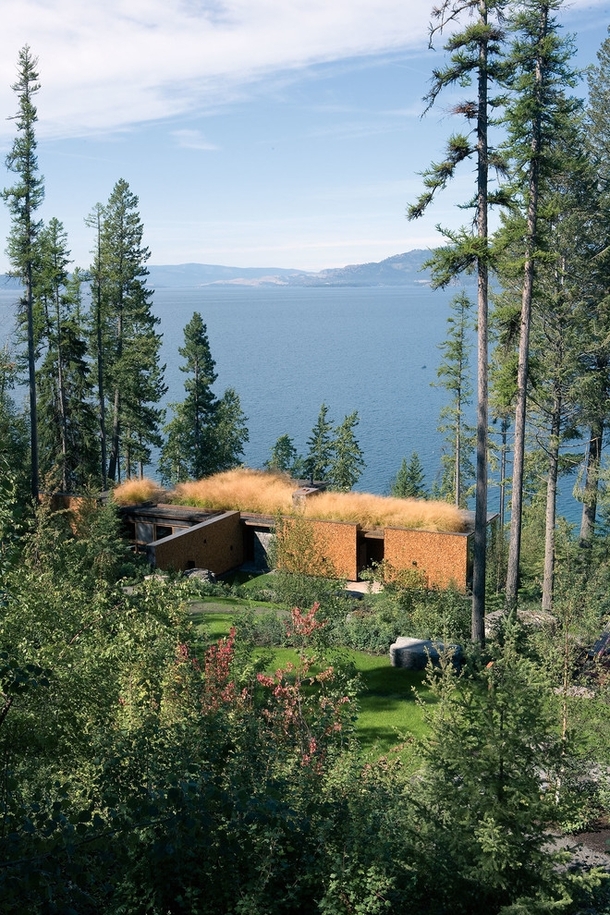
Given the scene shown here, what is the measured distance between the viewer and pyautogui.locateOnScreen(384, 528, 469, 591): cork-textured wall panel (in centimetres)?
2092

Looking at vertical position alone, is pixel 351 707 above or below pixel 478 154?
below

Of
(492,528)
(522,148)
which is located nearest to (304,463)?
(492,528)

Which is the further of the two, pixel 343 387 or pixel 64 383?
pixel 343 387

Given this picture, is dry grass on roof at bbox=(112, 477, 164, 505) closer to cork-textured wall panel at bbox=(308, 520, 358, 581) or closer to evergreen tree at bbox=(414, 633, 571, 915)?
cork-textured wall panel at bbox=(308, 520, 358, 581)

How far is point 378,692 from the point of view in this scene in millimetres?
14250

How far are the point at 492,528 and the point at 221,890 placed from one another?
59.4 feet

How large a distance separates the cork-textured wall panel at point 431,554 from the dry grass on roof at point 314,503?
1.38 feet

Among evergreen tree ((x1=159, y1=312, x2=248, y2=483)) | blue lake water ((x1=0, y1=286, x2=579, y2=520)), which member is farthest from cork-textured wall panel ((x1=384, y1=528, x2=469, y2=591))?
evergreen tree ((x1=159, y1=312, x2=248, y2=483))

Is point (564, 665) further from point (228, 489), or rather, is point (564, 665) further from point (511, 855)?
point (228, 489)

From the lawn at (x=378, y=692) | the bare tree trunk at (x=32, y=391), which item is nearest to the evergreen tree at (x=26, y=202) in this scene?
the bare tree trunk at (x=32, y=391)

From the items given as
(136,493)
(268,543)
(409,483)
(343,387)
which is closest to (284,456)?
(409,483)

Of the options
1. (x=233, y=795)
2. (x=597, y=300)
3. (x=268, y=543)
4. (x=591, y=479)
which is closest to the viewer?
(x=233, y=795)

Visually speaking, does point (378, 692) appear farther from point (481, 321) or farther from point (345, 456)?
point (345, 456)

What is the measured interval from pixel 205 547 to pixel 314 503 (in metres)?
3.51
